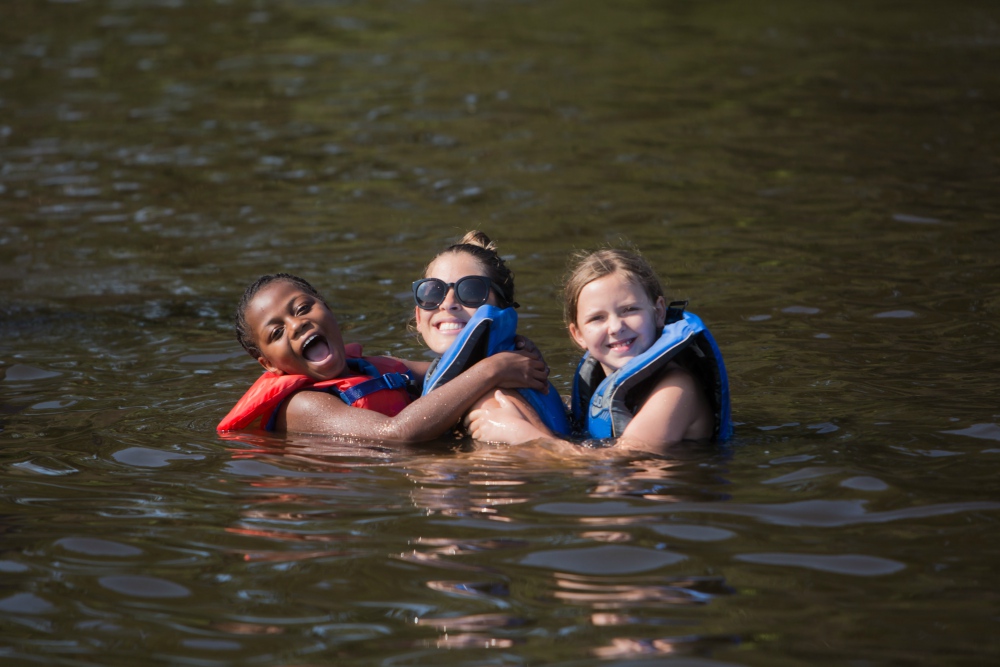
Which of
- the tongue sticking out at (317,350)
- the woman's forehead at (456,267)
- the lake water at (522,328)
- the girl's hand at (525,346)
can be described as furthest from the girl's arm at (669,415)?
the tongue sticking out at (317,350)

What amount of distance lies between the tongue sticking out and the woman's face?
510 millimetres

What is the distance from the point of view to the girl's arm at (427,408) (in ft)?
18.9

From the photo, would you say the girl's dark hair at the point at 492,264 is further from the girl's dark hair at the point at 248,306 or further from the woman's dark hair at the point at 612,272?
the girl's dark hair at the point at 248,306

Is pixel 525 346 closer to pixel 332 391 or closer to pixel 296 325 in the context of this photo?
pixel 332 391

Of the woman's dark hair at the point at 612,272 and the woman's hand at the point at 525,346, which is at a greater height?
the woman's dark hair at the point at 612,272

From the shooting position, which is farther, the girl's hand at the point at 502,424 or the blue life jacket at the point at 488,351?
the blue life jacket at the point at 488,351

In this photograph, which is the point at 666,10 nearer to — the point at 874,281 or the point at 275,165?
the point at 275,165

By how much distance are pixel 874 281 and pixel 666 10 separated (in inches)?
563

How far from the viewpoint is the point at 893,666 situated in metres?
3.49

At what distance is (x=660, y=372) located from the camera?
5.65 metres

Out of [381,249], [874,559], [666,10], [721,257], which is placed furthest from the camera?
[666,10]

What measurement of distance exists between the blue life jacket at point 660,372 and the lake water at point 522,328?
0.28m

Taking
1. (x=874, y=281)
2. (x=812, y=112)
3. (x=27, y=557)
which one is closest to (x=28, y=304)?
(x=27, y=557)

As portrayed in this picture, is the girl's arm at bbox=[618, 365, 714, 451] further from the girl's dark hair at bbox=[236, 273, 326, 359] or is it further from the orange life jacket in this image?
the girl's dark hair at bbox=[236, 273, 326, 359]
